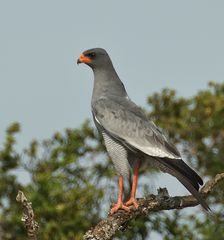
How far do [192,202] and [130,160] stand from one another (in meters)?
1.33

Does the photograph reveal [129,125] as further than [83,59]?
No

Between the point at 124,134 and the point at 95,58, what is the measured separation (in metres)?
1.49

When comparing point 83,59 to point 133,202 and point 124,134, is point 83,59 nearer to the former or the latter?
point 124,134

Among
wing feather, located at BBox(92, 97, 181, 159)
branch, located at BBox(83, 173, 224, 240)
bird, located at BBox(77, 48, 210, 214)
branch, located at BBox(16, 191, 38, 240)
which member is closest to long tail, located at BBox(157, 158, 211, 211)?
bird, located at BBox(77, 48, 210, 214)

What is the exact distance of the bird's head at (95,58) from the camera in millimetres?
12047

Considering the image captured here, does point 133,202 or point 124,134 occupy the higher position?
point 124,134

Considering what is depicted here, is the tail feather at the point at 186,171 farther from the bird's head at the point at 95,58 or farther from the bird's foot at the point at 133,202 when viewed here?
the bird's head at the point at 95,58

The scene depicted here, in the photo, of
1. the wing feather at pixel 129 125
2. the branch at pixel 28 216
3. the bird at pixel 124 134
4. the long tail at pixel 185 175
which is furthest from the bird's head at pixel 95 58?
the branch at pixel 28 216

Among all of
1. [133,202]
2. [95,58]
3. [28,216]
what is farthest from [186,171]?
[95,58]

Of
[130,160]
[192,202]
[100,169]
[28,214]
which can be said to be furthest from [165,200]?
[100,169]

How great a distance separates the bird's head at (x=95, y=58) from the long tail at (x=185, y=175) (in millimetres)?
2255

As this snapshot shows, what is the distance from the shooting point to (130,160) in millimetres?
11188

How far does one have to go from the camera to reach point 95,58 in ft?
39.6

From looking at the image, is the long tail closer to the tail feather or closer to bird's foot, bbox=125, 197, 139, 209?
the tail feather
